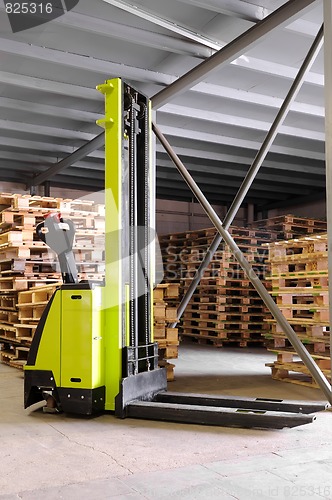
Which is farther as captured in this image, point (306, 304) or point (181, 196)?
point (181, 196)

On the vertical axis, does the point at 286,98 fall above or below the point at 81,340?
above

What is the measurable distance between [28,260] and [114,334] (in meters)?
4.11

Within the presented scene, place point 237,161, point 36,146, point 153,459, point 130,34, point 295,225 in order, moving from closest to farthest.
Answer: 1. point 153,459
2. point 130,34
3. point 36,146
4. point 237,161
5. point 295,225

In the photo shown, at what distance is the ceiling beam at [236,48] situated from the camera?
5.37 meters

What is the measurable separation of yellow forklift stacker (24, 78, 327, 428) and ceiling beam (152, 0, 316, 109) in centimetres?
152

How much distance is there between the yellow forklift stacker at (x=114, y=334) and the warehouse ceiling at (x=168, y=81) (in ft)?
4.13

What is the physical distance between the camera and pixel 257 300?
11820 mm

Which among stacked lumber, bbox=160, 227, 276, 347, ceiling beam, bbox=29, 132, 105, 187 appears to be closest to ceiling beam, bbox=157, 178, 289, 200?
stacked lumber, bbox=160, 227, 276, 347

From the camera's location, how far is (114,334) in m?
4.92

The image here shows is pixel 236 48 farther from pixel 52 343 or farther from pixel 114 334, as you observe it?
pixel 52 343

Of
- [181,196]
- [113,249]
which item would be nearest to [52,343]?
[113,249]

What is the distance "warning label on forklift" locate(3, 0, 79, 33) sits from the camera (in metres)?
5.48

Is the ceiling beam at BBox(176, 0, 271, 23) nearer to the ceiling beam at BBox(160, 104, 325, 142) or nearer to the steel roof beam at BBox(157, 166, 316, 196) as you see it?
the ceiling beam at BBox(160, 104, 325, 142)

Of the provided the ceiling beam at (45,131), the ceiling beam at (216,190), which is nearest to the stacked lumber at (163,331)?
the ceiling beam at (45,131)
